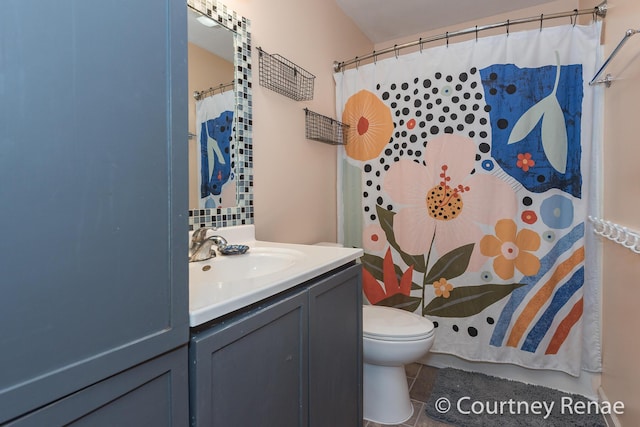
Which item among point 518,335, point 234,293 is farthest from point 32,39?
point 518,335

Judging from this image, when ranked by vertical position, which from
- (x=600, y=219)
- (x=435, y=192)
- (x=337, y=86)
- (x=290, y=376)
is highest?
(x=337, y=86)

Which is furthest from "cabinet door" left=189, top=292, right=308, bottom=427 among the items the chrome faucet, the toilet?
the toilet

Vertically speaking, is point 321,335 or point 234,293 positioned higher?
point 234,293

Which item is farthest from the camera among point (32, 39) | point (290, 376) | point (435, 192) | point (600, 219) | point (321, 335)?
point (435, 192)

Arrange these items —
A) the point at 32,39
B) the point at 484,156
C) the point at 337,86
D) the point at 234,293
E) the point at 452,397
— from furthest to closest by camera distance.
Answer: the point at 337,86
the point at 484,156
the point at 452,397
the point at 234,293
the point at 32,39

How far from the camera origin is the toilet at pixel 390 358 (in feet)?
4.97

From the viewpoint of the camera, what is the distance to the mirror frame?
1422 millimetres

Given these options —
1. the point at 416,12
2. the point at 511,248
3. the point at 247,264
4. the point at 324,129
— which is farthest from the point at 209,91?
the point at 416,12

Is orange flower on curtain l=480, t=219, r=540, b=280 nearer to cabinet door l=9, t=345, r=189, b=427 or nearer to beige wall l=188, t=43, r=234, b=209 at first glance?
beige wall l=188, t=43, r=234, b=209

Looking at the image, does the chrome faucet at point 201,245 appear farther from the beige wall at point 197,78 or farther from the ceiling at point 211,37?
the ceiling at point 211,37

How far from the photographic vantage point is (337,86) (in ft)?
7.55

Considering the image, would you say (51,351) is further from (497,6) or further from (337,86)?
(497,6)

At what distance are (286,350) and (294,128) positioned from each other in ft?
4.40

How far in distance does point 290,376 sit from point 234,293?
1.09 feet
